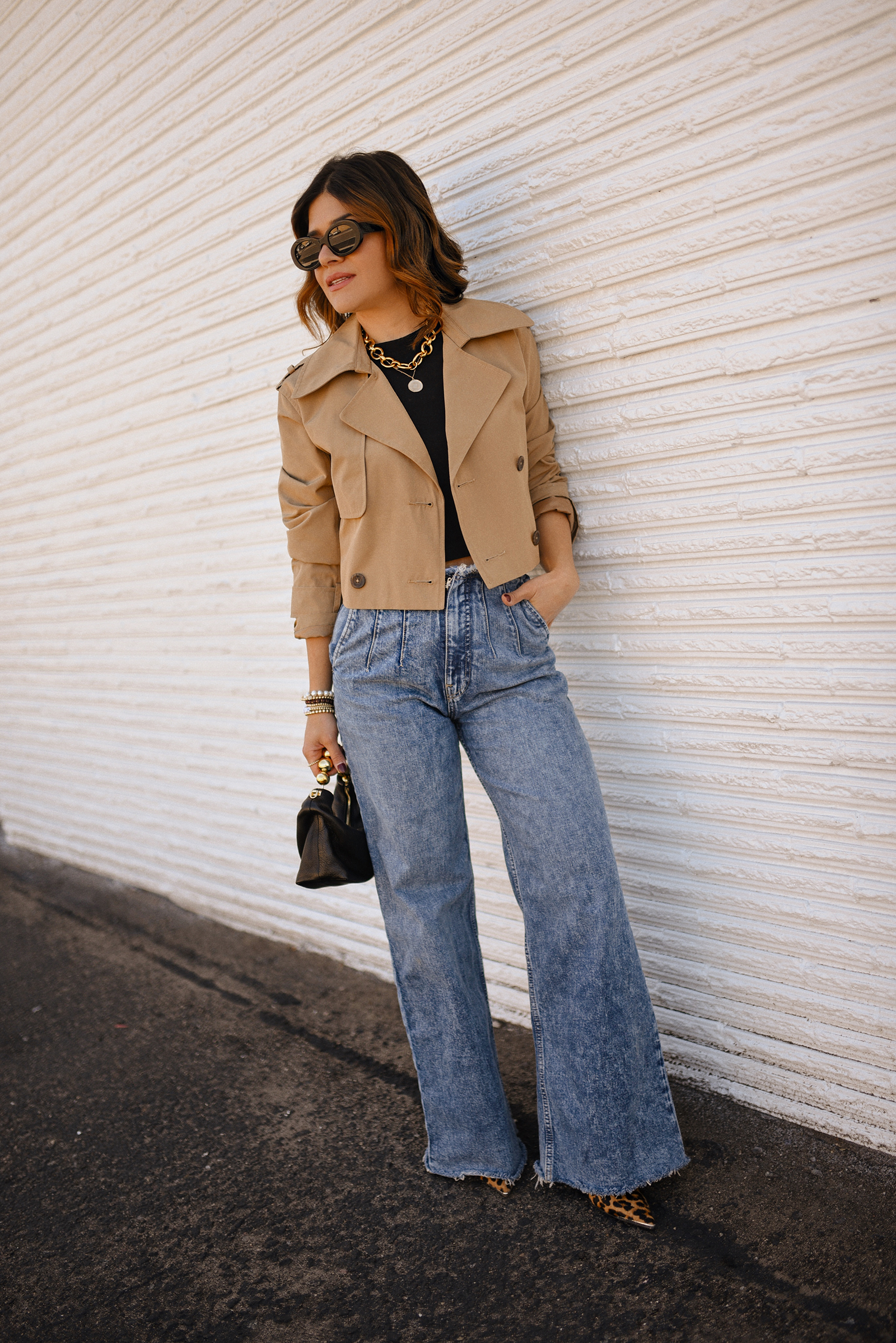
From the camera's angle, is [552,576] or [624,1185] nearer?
[624,1185]

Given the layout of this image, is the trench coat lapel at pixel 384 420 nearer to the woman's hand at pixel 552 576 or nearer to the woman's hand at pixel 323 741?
the woman's hand at pixel 552 576

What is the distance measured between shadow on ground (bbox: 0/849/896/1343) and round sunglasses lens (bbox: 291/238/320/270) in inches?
85.5

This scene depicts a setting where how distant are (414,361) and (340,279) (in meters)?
0.24

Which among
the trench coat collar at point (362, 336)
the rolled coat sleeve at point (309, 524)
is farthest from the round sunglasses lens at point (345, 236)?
the rolled coat sleeve at point (309, 524)

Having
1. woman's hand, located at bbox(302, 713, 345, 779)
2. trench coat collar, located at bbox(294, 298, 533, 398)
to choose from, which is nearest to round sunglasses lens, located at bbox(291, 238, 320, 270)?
trench coat collar, located at bbox(294, 298, 533, 398)

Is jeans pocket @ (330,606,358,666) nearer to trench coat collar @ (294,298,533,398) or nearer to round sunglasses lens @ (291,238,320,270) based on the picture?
trench coat collar @ (294,298,533,398)

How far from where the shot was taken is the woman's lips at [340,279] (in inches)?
78.2

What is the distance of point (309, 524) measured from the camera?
2137 millimetres

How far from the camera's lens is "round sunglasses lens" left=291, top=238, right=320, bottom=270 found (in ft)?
6.58

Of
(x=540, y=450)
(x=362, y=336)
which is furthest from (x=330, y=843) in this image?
(x=362, y=336)

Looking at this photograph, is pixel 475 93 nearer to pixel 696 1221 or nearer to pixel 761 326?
pixel 761 326

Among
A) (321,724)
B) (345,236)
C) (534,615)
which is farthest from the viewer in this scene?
(321,724)

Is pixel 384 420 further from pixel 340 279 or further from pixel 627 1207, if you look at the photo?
pixel 627 1207

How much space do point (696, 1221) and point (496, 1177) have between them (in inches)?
18.2
